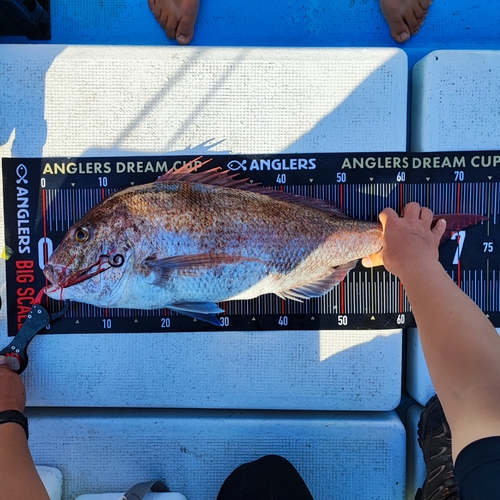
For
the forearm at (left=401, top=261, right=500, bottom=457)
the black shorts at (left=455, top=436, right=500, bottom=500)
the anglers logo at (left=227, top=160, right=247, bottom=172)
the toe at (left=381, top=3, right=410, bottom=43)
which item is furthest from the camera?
the toe at (left=381, top=3, right=410, bottom=43)

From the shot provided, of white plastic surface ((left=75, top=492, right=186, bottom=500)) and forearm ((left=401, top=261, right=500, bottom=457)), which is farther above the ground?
forearm ((left=401, top=261, right=500, bottom=457))

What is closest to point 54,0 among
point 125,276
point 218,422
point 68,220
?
point 68,220

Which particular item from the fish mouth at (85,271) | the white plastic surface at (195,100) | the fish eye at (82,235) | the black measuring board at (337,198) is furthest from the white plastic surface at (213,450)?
the white plastic surface at (195,100)

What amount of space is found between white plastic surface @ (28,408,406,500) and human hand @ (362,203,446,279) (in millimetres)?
885

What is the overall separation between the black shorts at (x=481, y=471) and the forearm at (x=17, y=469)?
1.55 metres

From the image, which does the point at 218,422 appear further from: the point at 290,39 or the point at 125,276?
the point at 290,39

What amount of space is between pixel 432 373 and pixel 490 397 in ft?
0.69

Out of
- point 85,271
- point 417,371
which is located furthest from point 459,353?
point 85,271

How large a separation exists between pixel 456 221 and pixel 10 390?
7.57 feet


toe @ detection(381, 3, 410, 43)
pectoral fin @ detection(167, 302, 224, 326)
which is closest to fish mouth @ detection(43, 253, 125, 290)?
pectoral fin @ detection(167, 302, 224, 326)

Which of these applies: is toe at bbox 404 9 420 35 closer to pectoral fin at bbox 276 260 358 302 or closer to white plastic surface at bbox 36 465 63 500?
pectoral fin at bbox 276 260 358 302

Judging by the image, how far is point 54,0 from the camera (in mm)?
2191

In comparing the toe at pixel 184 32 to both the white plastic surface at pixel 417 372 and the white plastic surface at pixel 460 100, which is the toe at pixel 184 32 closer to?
the white plastic surface at pixel 460 100

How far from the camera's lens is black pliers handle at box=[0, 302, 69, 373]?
1.99 meters
